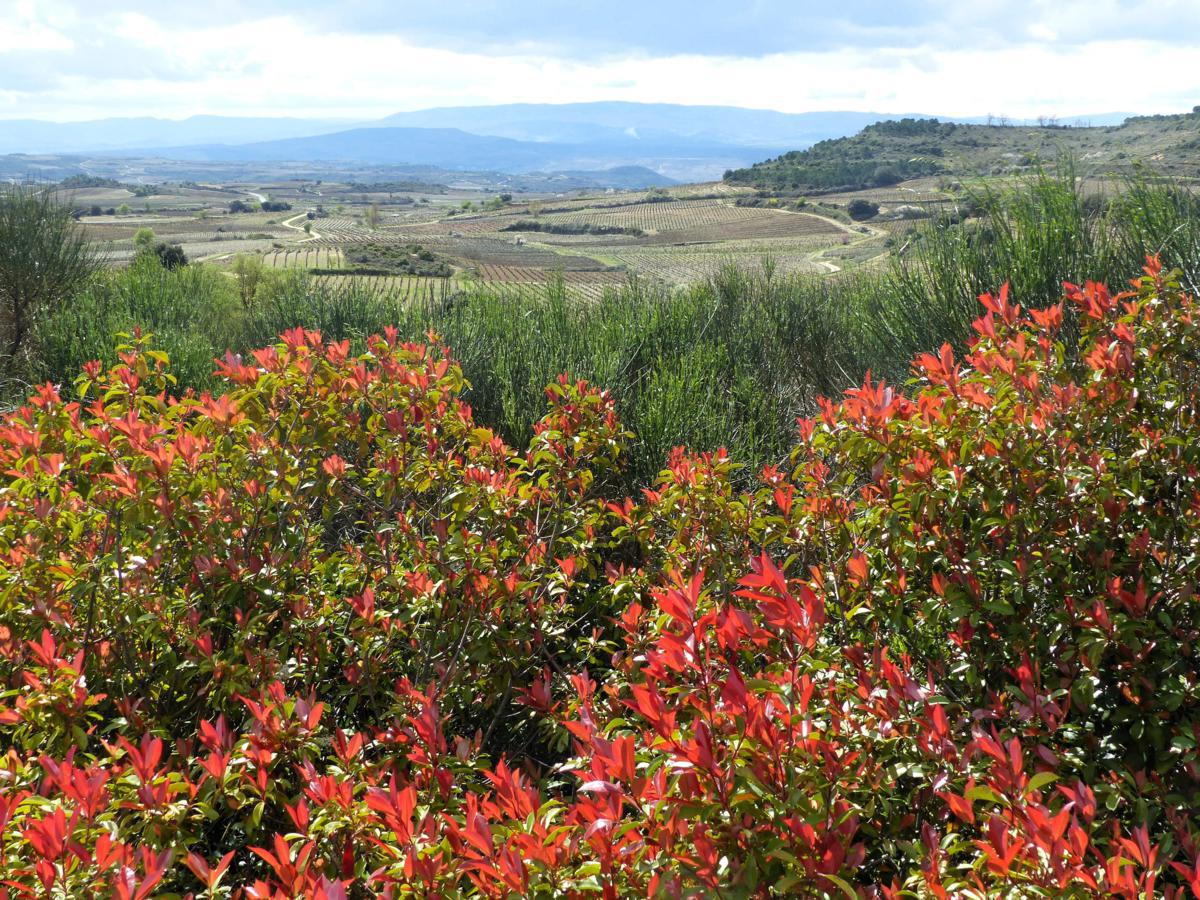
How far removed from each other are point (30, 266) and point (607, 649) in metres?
11.9

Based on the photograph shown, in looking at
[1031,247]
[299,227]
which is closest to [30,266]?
[1031,247]

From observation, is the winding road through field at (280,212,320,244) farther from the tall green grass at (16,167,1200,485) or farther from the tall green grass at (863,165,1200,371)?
the tall green grass at (863,165,1200,371)

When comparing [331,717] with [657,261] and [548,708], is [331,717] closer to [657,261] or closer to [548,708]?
[548,708]

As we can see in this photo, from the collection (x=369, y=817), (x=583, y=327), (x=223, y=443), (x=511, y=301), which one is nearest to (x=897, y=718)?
(x=369, y=817)

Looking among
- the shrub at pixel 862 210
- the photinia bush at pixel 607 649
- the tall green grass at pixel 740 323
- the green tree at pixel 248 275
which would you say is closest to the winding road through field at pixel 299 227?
the shrub at pixel 862 210

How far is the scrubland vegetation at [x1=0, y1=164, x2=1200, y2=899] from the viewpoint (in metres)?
1.44

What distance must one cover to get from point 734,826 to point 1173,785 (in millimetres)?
1316

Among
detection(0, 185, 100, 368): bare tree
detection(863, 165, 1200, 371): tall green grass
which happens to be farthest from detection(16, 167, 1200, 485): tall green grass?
detection(0, 185, 100, 368): bare tree

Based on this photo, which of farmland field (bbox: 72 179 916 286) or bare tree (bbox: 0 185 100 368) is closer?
bare tree (bbox: 0 185 100 368)

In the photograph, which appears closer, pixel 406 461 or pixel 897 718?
pixel 897 718

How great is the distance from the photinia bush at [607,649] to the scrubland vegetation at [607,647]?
1 centimetres

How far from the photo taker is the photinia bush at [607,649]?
4.72ft

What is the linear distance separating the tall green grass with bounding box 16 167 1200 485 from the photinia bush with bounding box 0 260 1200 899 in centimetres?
177

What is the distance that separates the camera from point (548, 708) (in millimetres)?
2152
